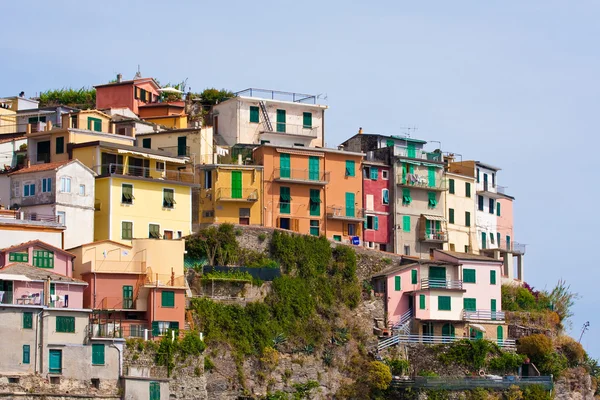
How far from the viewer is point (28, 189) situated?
84.6 meters

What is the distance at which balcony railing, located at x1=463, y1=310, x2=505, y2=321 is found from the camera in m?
94.2

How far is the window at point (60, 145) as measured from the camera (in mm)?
90312

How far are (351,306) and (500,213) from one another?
2540 centimetres

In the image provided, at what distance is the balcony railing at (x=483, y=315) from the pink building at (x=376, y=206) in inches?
344

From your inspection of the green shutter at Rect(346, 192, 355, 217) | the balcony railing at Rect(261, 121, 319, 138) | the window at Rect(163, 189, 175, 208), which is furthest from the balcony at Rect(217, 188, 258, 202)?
the balcony railing at Rect(261, 121, 319, 138)

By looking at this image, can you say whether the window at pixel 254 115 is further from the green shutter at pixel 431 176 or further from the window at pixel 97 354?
the window at pixel 97 354

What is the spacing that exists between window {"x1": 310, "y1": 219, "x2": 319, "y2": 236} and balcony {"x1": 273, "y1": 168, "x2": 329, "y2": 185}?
2509mm

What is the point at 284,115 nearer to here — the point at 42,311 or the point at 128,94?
the point at 128,94

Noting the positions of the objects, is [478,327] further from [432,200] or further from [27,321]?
[27,321]

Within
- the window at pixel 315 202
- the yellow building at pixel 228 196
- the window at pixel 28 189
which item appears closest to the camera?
the window at pixel 28 189

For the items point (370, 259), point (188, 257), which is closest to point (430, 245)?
point (370, 259)

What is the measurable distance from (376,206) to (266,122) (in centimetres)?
961

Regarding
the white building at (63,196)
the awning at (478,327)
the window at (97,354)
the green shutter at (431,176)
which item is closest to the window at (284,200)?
the green shutter at (431,176)

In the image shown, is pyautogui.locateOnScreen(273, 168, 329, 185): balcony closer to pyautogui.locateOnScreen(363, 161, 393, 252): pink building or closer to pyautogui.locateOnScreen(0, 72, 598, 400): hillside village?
pyautogui.locateOnScreen(0, 72, 598, 400): hillside village
